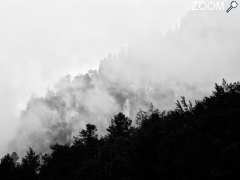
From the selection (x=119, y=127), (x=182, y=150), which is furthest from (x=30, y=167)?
(x=182, y=150)

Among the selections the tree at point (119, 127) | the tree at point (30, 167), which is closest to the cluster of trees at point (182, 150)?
the tree at point (30, 167)

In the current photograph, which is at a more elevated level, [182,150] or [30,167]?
[30,167]

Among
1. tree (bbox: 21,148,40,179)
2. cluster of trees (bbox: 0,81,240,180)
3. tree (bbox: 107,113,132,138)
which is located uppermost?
tree (bbox: 107,113,132,138)

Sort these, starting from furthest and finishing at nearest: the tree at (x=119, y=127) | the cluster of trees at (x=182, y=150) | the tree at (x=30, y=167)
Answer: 1. the tree at (x=119, y=127)
2. the tree at (x=30, y=167)
3. the cluster of trees at (x=182, y=150)

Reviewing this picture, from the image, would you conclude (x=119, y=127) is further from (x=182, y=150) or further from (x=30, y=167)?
(x=182, y=150)

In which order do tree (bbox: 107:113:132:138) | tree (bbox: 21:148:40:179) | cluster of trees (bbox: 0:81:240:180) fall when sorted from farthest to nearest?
tree (bbox: 107:113:132:138) < tree (bbox: 21:148:40:179) < cluster of trees (bbox: 0:81:240:180)

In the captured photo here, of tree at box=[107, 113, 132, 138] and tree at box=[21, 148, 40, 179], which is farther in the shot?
tree at box=[107, 113, 132, 138]

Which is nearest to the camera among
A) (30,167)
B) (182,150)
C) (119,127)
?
(182,150)

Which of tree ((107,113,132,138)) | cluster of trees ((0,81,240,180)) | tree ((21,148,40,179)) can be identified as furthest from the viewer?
tree ((107,113,132,138))

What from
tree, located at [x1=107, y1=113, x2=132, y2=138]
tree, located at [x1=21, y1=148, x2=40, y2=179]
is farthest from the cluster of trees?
tree, located at [x1=107, y1=113, x2=132, y2=138]

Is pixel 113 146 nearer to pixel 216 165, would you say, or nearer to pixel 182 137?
pixel 182 137

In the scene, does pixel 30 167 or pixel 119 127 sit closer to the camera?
pixel 30 167

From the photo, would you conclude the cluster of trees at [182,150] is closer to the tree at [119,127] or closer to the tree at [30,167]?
the tree at [30,167]

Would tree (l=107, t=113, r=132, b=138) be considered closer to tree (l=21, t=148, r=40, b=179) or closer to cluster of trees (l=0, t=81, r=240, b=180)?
cluster of trees (l=0, t=81, r=240, b=180)
